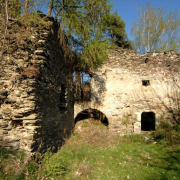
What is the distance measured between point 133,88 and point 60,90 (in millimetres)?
4606

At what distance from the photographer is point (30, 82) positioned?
349 cm

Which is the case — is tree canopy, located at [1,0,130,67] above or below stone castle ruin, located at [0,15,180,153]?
above

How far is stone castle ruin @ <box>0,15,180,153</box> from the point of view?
11.4 ft

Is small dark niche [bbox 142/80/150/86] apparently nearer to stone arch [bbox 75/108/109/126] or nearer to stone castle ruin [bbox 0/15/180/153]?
stone castle ruin [bbox 0/15/180/153]

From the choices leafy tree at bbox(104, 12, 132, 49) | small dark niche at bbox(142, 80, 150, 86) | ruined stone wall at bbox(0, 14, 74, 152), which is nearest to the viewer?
ruined stone wall at bbox(0, 14, 74, 152)

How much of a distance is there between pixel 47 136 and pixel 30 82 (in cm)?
180

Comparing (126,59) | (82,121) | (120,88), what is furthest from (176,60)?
(82,121)

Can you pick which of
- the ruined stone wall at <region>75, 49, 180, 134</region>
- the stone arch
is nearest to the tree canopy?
the ruined stone wall at <region>75, 49, 180, 134</region>

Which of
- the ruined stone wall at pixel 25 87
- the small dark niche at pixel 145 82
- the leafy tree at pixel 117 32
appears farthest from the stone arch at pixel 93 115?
the leafy tree at pixel 117 32

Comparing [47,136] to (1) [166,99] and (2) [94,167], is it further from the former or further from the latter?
(1) [166,99]

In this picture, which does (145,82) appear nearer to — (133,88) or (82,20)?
(133,88)

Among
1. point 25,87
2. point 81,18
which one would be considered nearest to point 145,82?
point 81,18

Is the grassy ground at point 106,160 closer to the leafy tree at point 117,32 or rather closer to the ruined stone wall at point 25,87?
the ruined stone wall at point 25,87

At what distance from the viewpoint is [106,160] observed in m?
4.76
